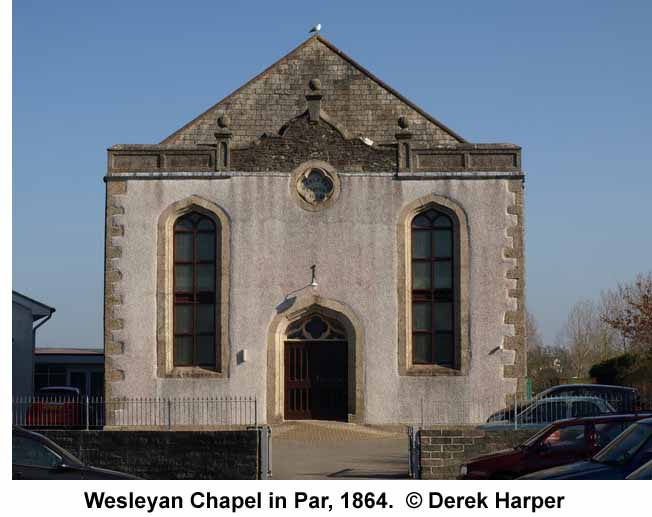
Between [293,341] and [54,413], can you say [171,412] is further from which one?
[293,341]

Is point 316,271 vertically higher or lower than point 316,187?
lower

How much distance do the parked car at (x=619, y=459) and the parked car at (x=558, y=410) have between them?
974cm

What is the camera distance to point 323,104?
1344 inches

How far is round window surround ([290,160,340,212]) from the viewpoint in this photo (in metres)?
30.8

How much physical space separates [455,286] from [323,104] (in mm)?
7305

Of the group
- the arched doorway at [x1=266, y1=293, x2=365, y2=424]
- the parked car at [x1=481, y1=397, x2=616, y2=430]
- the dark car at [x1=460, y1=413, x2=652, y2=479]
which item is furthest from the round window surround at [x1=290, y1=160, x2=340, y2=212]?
the dark car at [x1=460, y1=413, x2=652, y2=479]

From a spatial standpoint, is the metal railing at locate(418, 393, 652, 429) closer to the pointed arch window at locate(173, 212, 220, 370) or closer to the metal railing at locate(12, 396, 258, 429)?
the metal railing at locate(12, 396, 258, 429)

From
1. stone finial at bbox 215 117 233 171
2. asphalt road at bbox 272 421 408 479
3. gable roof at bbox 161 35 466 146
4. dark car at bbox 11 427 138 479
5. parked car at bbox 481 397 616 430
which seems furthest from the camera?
gable roof at bbox 161 35 466 146

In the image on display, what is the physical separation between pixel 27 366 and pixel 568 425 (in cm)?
2762

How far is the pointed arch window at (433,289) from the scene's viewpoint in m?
30.5

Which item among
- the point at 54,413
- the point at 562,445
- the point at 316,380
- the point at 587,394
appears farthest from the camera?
the point at 316,380

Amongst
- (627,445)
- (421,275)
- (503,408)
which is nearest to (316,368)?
(421,275)

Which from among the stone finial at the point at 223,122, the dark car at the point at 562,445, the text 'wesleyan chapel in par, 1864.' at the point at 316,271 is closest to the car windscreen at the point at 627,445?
the dark car at the point at 562,445
